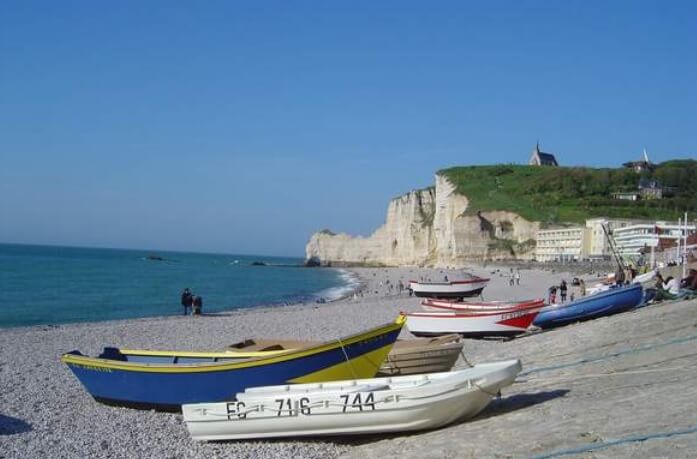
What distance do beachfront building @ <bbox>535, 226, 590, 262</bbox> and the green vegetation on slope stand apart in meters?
6.07

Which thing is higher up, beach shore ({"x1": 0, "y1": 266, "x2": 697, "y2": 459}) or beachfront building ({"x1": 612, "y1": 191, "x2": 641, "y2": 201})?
beachfront building ({"x1": 612, "y1": 191, "x2": 641, "y2": 201})

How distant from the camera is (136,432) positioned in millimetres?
10492

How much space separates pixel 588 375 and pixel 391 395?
382 cm

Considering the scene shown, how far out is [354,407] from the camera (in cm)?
918

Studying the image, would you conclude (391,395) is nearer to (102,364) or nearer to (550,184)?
(102,364)

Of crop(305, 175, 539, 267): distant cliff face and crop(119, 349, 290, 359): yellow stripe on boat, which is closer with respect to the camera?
crop(119, 349, 290, 359): yellow stripe on boat

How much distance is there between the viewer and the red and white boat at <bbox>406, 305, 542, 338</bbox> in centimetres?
1922

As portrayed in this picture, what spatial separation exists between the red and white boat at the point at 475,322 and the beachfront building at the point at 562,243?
71.7 metres

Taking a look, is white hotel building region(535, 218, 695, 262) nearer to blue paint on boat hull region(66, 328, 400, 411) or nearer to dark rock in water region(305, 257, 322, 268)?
dark rock in water region(305, 257, 322, 268)

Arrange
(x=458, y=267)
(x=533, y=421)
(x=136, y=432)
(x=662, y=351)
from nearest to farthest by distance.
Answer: (x=533, y=421), (x=136, y=432), (x=662, y=351), (x=458, y=267)

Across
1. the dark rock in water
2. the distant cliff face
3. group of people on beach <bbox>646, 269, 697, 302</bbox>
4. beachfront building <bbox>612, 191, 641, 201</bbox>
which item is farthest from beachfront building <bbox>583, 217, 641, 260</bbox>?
the dark rock in water

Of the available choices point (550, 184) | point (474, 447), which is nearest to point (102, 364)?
point (474, 447)

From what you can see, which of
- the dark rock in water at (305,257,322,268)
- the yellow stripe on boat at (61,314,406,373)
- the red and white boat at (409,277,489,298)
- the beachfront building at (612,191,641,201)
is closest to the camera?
the yellow stripe on boat at (61,314,406,373)

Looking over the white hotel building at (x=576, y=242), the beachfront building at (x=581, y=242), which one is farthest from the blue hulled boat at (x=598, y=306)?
the beachfront building at (x=581, y=242)
